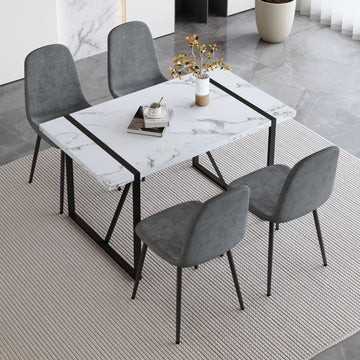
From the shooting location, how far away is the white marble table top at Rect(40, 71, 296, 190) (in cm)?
408

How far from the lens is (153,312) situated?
4.12 meters

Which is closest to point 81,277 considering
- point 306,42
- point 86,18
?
point 86,18

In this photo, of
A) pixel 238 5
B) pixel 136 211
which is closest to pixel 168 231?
pixel 136 211

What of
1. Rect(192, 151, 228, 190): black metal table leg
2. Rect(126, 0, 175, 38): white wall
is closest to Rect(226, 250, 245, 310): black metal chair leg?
Rect(192, 151, 228, 190): black metal table leg

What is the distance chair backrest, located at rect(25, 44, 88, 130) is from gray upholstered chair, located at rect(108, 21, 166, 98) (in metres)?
0.29

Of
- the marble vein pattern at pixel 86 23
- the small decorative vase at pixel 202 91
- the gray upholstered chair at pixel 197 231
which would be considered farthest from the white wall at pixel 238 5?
the gray upholstered chair at pixel 197 231

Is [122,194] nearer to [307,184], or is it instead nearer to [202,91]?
[202,91]

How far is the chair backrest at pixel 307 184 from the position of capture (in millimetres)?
3793

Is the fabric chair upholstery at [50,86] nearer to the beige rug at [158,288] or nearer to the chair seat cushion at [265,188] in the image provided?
the beige rug at [158,288]

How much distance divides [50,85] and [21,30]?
133 centimetres

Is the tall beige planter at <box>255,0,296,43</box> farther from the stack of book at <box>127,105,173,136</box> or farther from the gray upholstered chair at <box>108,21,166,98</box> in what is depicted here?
the stack of book at <box>127,105,173,136</box>

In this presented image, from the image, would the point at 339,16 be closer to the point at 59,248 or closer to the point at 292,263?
the point at 292,263

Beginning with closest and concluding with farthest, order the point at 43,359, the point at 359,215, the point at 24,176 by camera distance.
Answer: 1. the point at 43,359
2. the point at 359,215
3. the point at 24,176

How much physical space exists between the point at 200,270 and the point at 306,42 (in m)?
3.37
